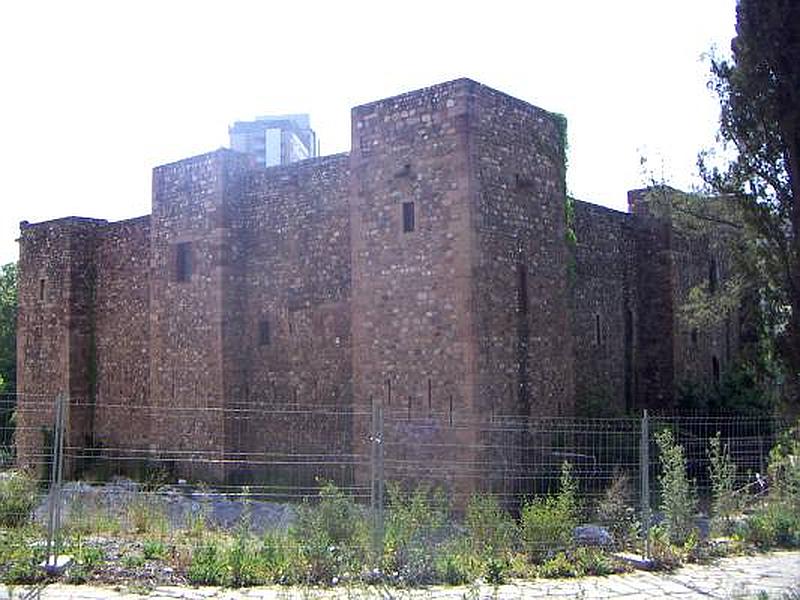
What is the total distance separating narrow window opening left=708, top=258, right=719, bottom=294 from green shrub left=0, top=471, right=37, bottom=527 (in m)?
18.2

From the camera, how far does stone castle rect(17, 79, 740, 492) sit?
15.5 meters

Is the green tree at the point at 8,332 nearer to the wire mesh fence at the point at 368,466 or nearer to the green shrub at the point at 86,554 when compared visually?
the wire mesh fence at the point at 368,466

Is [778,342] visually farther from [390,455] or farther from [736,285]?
[390,455]

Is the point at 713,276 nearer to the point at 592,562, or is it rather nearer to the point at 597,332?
the point at 597,332

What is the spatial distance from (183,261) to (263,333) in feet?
9.14

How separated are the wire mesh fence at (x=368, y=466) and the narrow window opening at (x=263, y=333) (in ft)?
4.62

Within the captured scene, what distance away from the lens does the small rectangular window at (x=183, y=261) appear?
20625mm

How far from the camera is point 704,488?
54.0 feet

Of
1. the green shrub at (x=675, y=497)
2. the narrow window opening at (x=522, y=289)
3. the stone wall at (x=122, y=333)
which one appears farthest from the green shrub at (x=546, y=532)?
the stone wall at (x=122, y=333)

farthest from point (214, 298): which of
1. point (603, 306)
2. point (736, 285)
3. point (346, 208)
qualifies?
point (736, 285)

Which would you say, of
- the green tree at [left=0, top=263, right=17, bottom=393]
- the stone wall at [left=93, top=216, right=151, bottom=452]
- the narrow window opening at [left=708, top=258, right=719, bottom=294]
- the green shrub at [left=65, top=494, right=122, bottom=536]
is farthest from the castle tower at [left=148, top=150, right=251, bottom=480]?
the green tree at [left=0, top=263, right=17, bottom=393]

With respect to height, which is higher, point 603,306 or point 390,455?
point 603,306

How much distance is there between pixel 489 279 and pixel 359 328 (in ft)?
8.67

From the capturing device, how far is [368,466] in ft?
52.9
